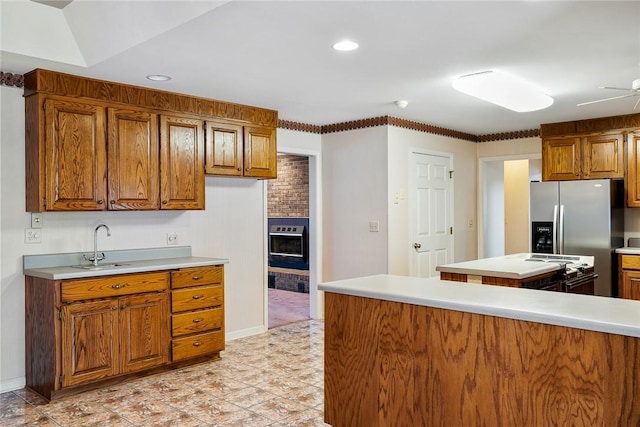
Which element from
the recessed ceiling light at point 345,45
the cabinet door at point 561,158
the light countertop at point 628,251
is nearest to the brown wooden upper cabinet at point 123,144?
the recessed ceiling light at point 345,45

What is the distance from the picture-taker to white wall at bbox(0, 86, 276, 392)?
141 inches

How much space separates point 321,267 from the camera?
581cm

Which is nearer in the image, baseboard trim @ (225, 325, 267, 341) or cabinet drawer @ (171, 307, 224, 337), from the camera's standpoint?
cabinet drawer @ (171, 307, 224, 337)

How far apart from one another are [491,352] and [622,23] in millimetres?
1955

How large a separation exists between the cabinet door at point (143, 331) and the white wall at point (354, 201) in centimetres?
230

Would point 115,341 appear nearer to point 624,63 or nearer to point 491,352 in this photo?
point 491,352

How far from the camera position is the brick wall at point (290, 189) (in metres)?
7.70

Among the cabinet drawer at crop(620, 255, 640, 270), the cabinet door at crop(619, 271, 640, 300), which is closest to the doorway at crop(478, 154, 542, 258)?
the cabinet drawer at crop(620, 255, 640, 270)

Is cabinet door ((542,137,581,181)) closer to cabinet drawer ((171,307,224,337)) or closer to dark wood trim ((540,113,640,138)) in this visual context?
dark wood trim ((540,113,640,138))

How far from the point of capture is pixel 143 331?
374cm

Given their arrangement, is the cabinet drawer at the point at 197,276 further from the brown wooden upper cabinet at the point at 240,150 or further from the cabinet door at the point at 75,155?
the brown wooden upper cabinet at the point at 240,150

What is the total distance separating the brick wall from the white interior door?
2271mm

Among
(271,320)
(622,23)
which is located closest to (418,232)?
(271,320)

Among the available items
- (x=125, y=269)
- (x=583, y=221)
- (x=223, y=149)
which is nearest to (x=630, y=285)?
(x=583, y=221)
